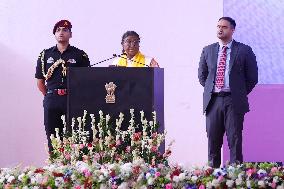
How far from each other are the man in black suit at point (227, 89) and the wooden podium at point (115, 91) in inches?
41.7

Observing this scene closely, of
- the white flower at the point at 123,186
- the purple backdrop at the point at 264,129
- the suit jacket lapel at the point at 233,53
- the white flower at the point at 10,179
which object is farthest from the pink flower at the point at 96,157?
the purple backdrop at the point at 264,129

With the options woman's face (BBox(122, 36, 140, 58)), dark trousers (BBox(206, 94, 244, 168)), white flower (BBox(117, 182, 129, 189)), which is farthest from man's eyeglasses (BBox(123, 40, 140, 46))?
white flower (BBox(117, 182, 129, 189))

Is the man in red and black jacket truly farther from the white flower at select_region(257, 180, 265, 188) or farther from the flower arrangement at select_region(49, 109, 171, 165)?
the white flower at select_region(257, 180, 265, 188)

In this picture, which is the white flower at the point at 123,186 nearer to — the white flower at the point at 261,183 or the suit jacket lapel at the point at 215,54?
the white flower at the point at 261,183

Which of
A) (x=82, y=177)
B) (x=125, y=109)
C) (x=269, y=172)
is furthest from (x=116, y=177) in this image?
(x=125, y=109)

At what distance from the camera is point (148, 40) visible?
235 inches

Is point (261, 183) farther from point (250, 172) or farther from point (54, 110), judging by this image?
point (54, 110)

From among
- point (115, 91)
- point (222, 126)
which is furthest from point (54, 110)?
point (222, 126)

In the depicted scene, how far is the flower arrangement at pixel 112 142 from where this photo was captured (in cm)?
353

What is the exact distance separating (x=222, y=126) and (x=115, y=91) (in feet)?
4.29

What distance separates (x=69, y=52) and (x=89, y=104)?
1220 millimetres

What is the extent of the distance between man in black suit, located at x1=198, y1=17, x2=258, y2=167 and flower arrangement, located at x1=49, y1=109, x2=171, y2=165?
1045 mm

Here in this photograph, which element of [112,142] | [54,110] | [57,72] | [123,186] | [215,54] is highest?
[215,54]

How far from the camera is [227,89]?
15.0 ft
